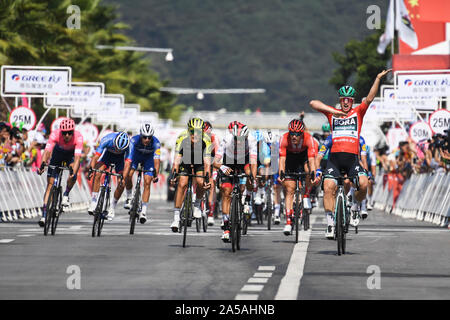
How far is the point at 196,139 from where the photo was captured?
18562 mm

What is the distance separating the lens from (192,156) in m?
18.7

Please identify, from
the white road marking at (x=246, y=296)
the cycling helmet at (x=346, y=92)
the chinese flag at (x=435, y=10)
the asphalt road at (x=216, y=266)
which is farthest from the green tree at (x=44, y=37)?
the white road marking at (x=246, y=296)

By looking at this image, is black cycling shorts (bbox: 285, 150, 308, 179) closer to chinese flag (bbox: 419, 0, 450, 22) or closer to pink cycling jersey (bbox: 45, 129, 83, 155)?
pink cycling jersey (bbox: 45, 129, 83, 155)

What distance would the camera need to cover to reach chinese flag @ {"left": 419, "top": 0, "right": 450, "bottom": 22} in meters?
47.5

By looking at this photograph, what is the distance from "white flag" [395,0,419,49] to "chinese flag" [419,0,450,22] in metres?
12.4

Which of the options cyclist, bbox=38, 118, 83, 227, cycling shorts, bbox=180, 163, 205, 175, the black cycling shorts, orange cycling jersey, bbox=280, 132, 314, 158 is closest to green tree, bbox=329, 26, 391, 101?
the black cycling shorts

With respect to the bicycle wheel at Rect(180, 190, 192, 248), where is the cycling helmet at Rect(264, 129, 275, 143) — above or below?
above

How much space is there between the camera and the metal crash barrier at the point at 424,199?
27.0 meters

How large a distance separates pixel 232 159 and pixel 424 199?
510 inches

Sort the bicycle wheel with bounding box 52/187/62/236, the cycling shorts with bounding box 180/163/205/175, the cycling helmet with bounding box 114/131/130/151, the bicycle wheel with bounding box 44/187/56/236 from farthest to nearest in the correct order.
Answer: the cycling helmet with bounding box 114/131/130/151, the bicycle wheel with bounding box 52/187/62/236, the bicycle wheel with bounding box 44/187/56/236, the cycling shorts with bounding box 180/163/205/175

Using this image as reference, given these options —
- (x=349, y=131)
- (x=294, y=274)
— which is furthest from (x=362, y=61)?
(x=294, y=274)

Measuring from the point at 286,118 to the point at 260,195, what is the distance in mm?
Result: 111734
